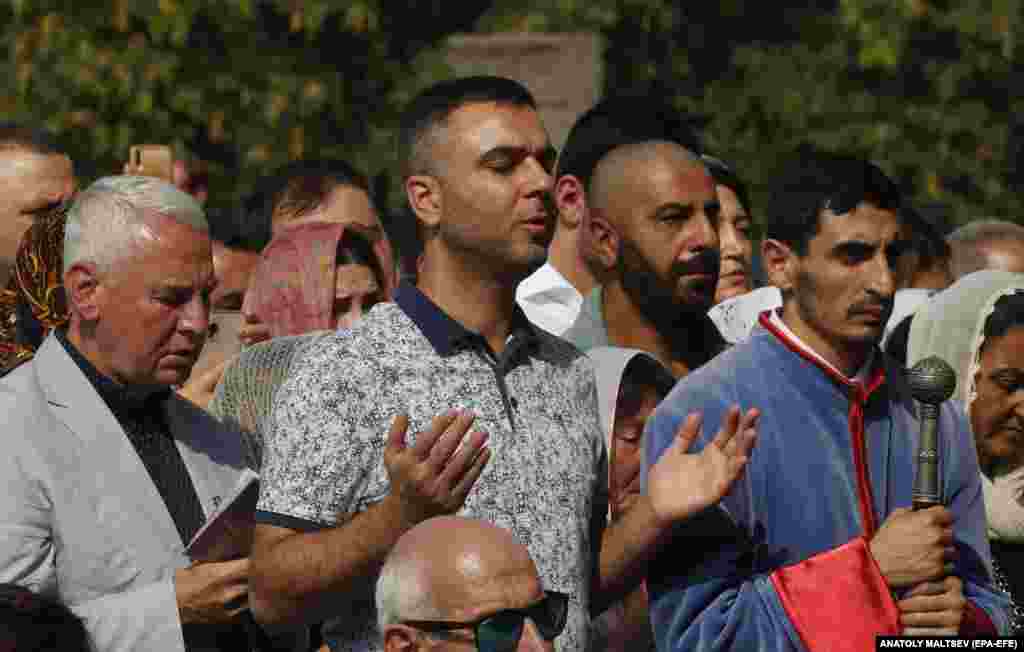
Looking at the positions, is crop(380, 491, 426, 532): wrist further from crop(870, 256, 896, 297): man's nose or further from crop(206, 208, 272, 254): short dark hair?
crop(206, 208, 272, 254): short dark hair

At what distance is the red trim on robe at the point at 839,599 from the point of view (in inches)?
186

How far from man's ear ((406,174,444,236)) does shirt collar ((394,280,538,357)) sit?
188 millimetres

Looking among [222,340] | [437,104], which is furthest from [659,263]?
[222,340]

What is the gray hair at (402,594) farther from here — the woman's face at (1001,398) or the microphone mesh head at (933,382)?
the woman's face at (1001,398)

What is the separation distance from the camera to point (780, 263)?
5359 mm

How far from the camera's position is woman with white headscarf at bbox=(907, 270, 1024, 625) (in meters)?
6.07

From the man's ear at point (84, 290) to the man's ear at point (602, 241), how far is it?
1681mm

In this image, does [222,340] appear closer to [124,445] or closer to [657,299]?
[657,299]

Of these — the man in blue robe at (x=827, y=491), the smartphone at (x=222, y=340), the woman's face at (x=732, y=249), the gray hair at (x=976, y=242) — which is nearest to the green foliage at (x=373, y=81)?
the gray hair at (x=976, y=242)

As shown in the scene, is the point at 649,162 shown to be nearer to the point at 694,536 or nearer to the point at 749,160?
the point at 694,536

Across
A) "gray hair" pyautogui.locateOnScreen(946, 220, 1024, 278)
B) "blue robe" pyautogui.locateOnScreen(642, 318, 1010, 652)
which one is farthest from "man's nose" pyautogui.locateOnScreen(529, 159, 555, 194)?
"gray hair" pyautogui.locateOnScreen(946, 220, 1024, 278)

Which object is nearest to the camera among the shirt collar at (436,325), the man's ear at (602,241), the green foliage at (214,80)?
the shirt collar at (436,325)

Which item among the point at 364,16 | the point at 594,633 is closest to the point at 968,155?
the point at 364,16

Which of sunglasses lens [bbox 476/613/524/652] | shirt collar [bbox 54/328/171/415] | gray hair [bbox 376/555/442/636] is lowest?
sunglasses lens [bbox 476/613/524/652]
